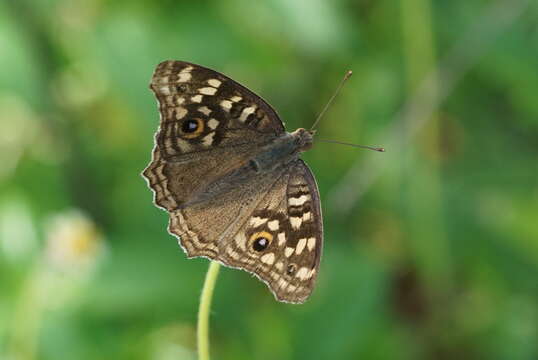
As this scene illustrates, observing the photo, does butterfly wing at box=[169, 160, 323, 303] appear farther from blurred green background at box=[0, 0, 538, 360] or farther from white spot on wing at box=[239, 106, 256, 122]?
blurred green background at box=[0, 0, 538, 360]

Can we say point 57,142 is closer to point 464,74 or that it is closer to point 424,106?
point 424,106

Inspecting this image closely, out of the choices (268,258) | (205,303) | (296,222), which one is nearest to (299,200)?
(296,222)

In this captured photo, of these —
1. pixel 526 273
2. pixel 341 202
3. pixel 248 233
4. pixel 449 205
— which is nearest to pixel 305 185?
pixel 248 233

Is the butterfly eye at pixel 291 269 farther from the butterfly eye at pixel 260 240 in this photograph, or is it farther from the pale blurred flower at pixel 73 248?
the pale blurred flower at pixel 73 248

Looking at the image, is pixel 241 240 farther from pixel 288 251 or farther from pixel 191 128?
pixel 191 128

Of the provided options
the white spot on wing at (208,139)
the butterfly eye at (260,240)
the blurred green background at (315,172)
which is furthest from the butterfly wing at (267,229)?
the blurred green background at (315,172)

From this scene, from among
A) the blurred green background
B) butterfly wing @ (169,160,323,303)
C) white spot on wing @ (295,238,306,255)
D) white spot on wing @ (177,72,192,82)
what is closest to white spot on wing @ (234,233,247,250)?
butterfly wing @ (169,160,323,303)
